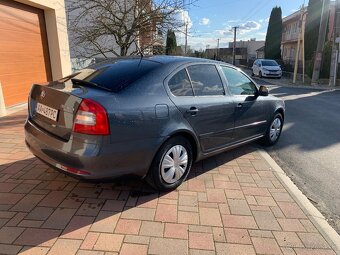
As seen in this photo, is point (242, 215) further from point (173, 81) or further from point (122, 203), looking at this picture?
point (173, 81)

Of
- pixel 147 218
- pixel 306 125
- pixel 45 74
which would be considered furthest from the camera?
pixel 45 74

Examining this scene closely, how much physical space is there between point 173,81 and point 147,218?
1567 millimetres

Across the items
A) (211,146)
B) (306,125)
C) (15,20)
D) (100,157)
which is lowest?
(306,125)

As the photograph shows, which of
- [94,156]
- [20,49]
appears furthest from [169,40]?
[94,156]

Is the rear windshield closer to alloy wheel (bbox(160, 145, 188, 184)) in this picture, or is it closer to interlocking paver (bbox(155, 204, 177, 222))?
alloy wheel (bbox(160, 145, 188, 184))

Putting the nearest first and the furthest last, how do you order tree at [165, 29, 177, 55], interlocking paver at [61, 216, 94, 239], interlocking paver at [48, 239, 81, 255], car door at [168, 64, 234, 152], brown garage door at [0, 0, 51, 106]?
interlocking paver at [48, 239, 81, 255]
interlocking paver at [61, 216, 94, 239]
car door at [168, 64, 234, 152]
brown garage door at [0, 0, 51, 106]
tree at [165, 29, 177, 55]

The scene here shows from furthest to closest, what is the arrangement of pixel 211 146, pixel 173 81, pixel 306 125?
pixel 306 125, pixel 211 146, pixel 173 81

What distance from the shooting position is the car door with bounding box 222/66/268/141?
14.1 feet

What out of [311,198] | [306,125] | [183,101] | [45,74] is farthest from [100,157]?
[45,74]

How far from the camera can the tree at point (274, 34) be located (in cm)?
3728

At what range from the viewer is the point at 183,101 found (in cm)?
342

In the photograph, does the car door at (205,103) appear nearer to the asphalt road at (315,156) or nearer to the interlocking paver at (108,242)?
the asphalt road at (315,156)

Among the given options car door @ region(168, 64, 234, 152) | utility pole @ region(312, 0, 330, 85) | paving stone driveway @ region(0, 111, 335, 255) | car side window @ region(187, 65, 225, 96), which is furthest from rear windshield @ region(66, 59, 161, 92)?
utility pole @ region(312, 0, 330, 85)

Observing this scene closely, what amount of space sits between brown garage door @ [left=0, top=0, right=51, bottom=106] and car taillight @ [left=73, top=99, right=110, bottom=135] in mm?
5490
